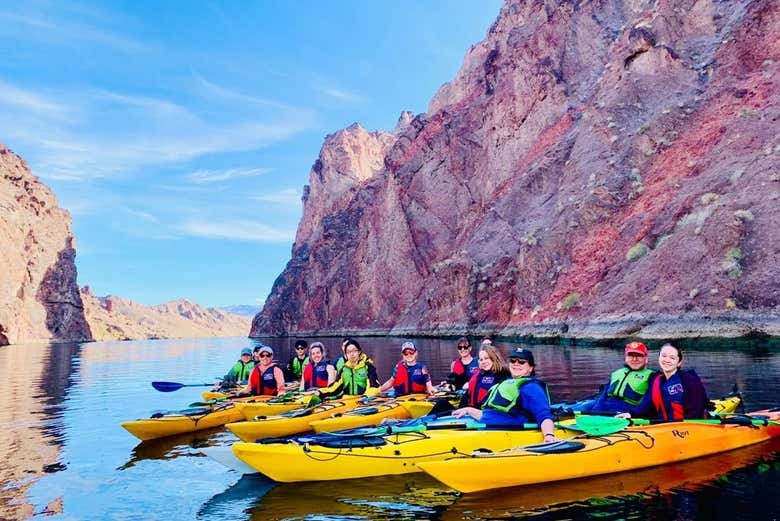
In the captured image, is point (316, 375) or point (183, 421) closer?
point (183, 421)

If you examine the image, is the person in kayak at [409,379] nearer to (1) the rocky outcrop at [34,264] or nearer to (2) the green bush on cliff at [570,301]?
(2) the green bush on cliff at [570,301]

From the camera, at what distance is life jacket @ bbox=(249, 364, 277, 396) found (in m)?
17.3

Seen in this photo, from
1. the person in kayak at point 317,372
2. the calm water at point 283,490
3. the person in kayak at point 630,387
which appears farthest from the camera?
the person in kayak at point 317,372

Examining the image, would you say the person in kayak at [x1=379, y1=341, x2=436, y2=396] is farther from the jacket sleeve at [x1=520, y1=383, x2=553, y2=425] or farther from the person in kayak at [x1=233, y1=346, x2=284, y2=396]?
the jacket sleeve at [x1=520, y1=383, x2=553, y2=425]

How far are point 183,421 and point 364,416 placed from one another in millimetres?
5067

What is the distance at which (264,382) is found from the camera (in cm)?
1730

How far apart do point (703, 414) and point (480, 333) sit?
4712cm

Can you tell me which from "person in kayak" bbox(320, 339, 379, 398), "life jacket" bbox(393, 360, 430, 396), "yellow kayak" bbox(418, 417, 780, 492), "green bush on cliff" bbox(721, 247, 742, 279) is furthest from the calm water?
"green bush on cliff" bbox(721, 247, 742, 279)

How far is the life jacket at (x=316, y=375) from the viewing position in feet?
57.7

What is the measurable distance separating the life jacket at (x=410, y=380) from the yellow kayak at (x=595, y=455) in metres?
6.42

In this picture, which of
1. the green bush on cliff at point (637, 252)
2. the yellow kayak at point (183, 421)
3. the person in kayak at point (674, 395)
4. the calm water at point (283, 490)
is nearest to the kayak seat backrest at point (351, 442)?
the calm water at point (283, 490)

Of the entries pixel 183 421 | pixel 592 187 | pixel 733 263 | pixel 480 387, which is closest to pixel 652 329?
pixel 733 263

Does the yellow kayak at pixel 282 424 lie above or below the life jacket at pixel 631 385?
below

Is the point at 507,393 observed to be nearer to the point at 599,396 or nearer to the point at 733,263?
the point at 599,396
